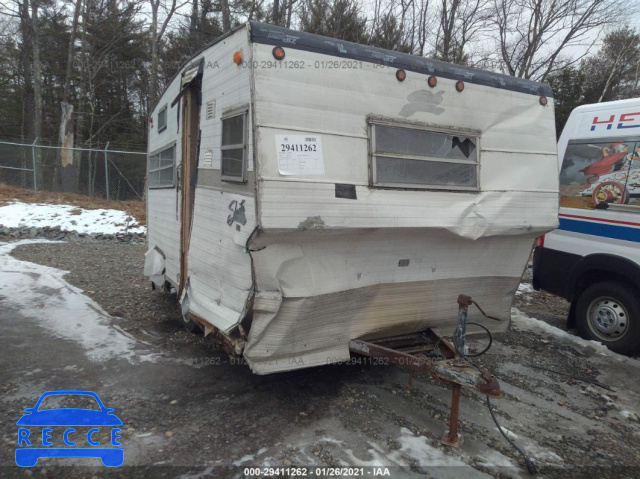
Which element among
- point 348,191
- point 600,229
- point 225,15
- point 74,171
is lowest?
point 600,229

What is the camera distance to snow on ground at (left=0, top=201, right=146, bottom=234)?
12312mm

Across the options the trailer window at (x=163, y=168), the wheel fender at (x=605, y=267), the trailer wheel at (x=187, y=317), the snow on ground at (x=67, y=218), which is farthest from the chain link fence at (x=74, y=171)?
the wheel fender at (x=605, y=267)

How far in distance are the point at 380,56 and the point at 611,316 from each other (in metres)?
4.23

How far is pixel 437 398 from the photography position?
3.94 m

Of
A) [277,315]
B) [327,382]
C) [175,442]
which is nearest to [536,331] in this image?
[327,382]

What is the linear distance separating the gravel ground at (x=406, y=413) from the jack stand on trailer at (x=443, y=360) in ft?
1.16

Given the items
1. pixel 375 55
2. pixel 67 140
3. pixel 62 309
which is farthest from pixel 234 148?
pixel 67 140

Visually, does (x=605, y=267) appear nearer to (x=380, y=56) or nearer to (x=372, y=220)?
(x=372, y=220)

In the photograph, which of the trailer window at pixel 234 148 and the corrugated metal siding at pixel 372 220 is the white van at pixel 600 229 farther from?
the trailer window at pixel 234 148

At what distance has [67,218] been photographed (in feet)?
42.3

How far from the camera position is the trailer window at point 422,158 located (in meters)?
3.37

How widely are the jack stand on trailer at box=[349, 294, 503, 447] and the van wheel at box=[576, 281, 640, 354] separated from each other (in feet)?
8.11

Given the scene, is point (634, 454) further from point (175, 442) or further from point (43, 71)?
point (43, 71)

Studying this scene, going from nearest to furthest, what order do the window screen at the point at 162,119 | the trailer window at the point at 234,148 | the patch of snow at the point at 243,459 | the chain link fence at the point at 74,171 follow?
1. the patch of snow at the point at 243,459
2. the trailer window at the point at 234,148
3. the window screen at the point at 162,119
4. the chain link fence at the point at 74,171
